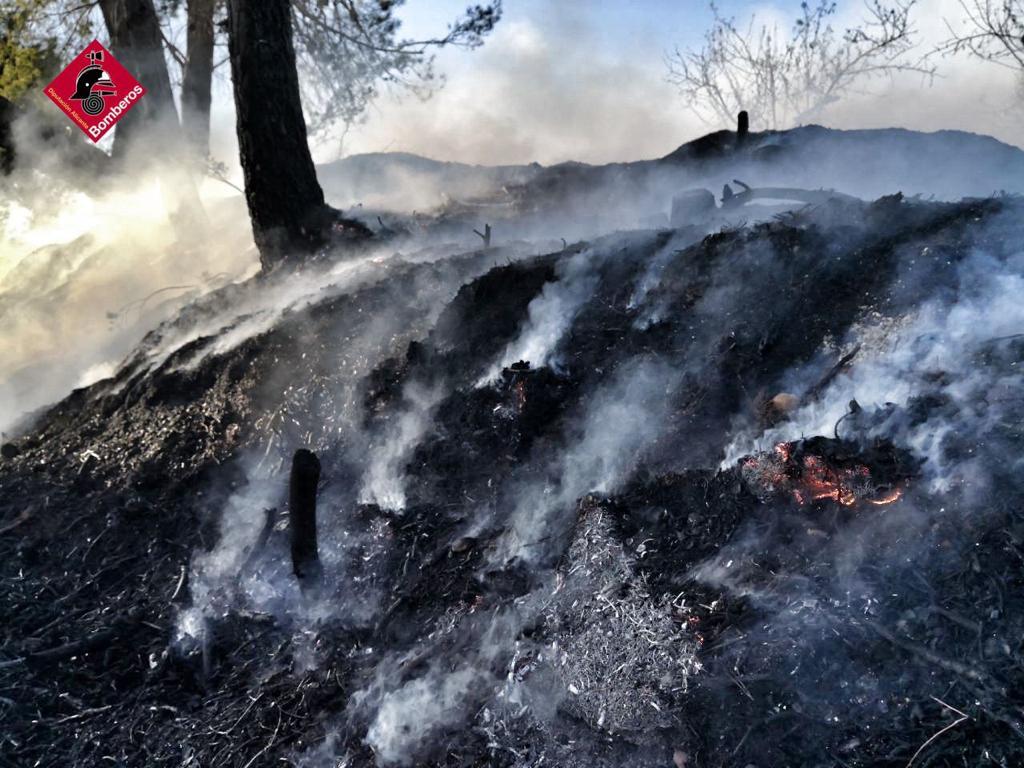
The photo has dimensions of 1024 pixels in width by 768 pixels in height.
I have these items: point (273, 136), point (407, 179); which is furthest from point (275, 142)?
point (407, 179)

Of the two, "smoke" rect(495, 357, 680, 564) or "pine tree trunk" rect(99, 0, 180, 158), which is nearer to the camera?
"smoke" rect(495, 357, 680, 564)

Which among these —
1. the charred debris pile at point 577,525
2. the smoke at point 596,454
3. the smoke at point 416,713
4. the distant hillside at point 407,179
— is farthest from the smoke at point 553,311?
the distant hillside at point 407,179

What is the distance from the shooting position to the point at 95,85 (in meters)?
12.6

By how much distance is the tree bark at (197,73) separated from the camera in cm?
1345

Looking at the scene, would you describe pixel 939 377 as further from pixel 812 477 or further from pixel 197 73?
pixel 197 73

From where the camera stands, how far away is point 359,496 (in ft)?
17.4

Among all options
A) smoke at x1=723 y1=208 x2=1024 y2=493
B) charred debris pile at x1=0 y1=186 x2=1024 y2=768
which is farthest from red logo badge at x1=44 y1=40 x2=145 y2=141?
smoke at x1=723 y1=208 x2=1024 y2=493

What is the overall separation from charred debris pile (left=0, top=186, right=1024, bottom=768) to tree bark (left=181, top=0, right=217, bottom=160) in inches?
342

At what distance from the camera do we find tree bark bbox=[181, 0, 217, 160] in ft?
44.1

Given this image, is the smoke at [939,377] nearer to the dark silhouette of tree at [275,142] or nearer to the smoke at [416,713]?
the smoke at [416,713]

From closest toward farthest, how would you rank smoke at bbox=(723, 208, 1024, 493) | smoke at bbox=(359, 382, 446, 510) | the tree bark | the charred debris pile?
the charred debris pile, smoke at bbox=(723, 208, 1024, 493), smoke at bbox=(359, 382, 446, 510), the tree bark

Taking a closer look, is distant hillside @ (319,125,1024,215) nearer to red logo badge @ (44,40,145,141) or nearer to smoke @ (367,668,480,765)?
smoke @ (367,668,480,765)

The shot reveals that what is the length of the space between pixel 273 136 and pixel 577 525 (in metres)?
6.40

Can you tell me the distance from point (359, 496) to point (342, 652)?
4.15ft
